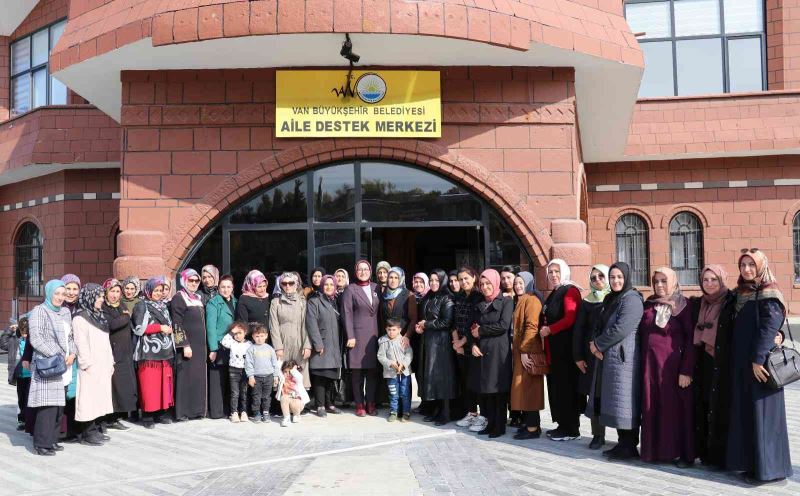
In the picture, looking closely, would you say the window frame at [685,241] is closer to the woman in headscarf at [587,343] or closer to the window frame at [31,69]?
the woman in headscarf at [587,343]

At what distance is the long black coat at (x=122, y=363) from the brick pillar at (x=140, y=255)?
1.57 meters

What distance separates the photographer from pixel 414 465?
5395 millimetres

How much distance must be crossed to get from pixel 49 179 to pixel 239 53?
8.73m

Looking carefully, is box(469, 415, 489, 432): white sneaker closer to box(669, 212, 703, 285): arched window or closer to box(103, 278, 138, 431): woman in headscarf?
box(103, 278, 138, 431): woman in headscarf

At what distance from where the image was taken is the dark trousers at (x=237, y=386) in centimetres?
707

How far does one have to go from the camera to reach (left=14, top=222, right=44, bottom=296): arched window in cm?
1532

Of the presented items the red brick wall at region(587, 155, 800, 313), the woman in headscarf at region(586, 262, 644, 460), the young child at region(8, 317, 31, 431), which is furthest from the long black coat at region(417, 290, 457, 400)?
the red brick wall at region(587, 155, 800, 313)

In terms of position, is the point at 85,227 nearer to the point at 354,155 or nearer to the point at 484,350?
the point at 354,155

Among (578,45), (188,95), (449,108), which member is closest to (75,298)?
(188,95)

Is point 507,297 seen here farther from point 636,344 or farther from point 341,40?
point 341,40

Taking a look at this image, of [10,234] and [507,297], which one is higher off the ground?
[10,234]

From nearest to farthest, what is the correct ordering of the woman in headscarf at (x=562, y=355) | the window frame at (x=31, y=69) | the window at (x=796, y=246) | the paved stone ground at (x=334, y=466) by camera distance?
1. the paved stone ground at (x=334, y=466)
2. the woman in headscarf at (x=562, y=355)
3. the window at (x=796, y=246)
4. the window frame at (x=31, y=69)

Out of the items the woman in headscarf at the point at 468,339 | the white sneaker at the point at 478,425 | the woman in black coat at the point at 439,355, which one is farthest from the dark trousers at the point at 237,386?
the white sneaker at the point at 478,425

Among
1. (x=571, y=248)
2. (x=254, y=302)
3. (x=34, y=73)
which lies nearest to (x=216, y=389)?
(x=254, y=302)
